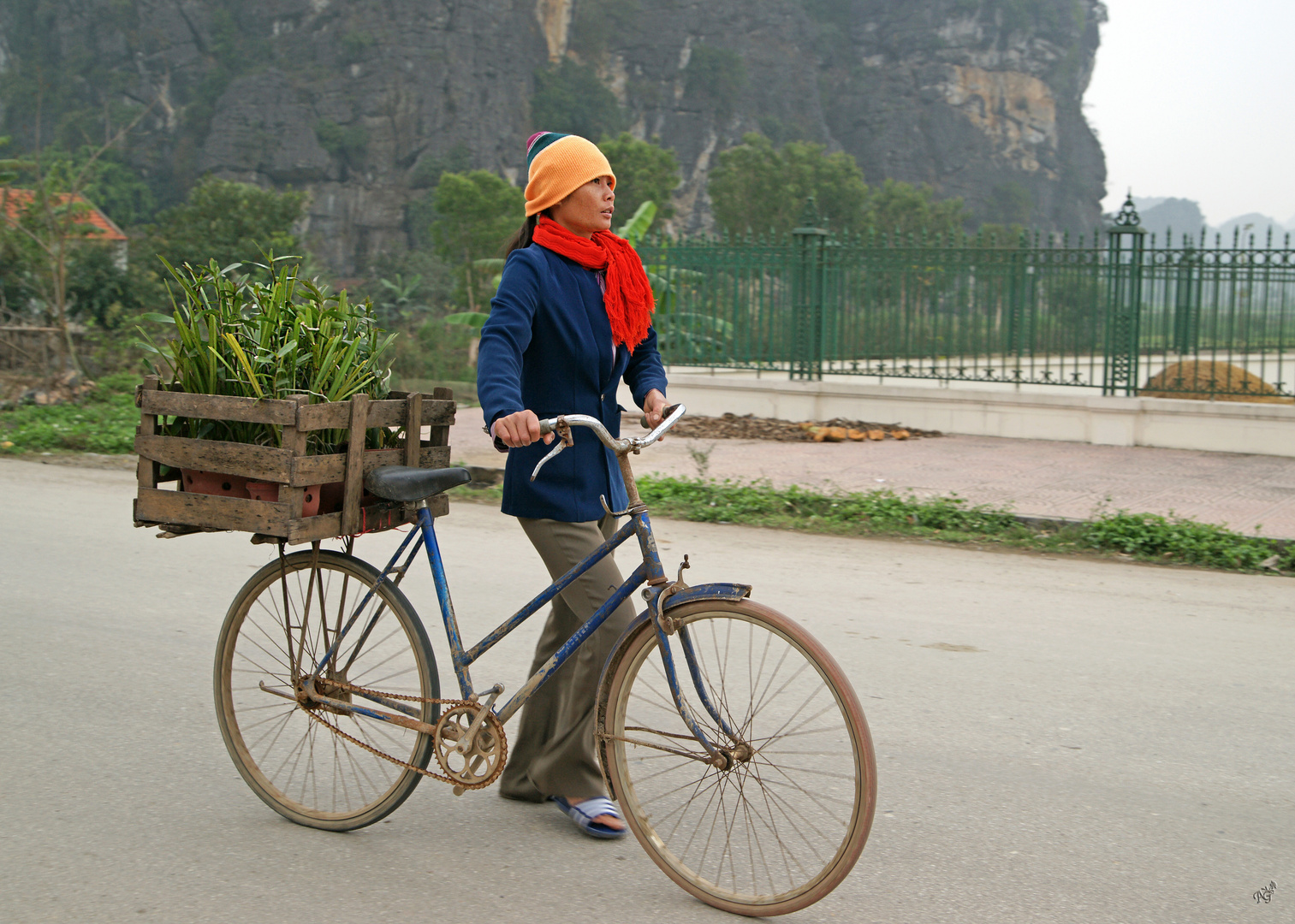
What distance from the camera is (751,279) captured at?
15.3m

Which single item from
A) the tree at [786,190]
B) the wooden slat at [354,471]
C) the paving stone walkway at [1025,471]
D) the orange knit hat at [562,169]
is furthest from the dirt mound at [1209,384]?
the tree at [786,190]

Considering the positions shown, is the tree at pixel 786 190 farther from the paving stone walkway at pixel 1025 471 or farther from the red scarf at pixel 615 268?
the red scarf at pixel 615 268

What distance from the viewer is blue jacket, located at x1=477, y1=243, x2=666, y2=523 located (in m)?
3.01

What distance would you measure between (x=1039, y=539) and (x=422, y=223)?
3063 inches

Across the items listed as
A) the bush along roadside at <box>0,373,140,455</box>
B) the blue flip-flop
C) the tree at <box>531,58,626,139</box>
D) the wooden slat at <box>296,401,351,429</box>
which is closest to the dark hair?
the wooden slat at <box>296,401,351,429</box>

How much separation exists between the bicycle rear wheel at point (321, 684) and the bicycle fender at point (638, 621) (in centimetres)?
45

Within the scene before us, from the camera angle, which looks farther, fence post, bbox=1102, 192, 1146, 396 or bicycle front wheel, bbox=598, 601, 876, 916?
fence post, bbox=1102, 192, 1146, 396

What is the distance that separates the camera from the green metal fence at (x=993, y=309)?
41.1 ft

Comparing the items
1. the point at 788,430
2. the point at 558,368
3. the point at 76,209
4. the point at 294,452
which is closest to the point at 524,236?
the point at 558,368

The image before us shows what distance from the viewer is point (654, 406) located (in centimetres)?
317

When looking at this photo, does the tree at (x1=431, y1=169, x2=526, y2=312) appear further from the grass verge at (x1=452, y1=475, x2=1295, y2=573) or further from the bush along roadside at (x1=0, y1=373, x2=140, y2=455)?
the grass verge at (x1=452, y1=475, x2=1295, y2=573)

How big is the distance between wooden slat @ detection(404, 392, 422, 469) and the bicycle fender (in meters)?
0.77

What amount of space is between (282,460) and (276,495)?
4.8 inches

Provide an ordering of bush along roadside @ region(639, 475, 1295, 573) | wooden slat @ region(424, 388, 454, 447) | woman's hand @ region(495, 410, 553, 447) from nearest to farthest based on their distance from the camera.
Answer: woman's hand @ region(495, 410, 553, 447) → wooden slat @ region(424, 388, 454, 447) → bush along roadside @ region(639, 475, 1295, 573)
